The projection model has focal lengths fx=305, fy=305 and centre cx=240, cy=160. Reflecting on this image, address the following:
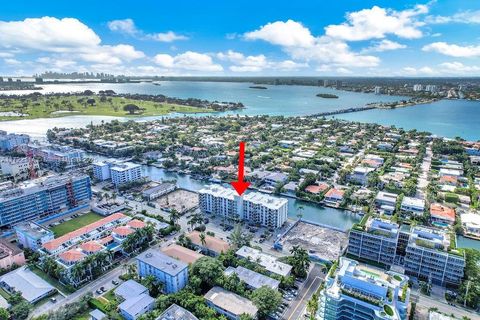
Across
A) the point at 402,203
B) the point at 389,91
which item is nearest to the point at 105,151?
the point at 402,203

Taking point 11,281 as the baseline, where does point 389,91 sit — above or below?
above

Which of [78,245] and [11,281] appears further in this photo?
[78,245]

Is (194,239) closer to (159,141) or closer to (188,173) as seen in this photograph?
(188,173)

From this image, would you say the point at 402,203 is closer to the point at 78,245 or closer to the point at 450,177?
the point at 450,177

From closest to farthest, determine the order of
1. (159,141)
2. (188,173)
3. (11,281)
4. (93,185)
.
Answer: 1. (11,281)
2. (93,185)
3. (188,173)
4. (159,141)

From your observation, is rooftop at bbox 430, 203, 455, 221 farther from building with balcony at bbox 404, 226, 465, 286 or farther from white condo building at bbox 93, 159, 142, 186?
white condo building at bbox 93, 159, 142, 186

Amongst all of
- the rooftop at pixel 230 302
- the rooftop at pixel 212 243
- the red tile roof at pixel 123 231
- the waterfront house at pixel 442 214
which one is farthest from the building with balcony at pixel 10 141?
the waterfront house at pixel 442 214

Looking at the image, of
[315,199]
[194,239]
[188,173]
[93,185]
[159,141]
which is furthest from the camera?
[159,141]
